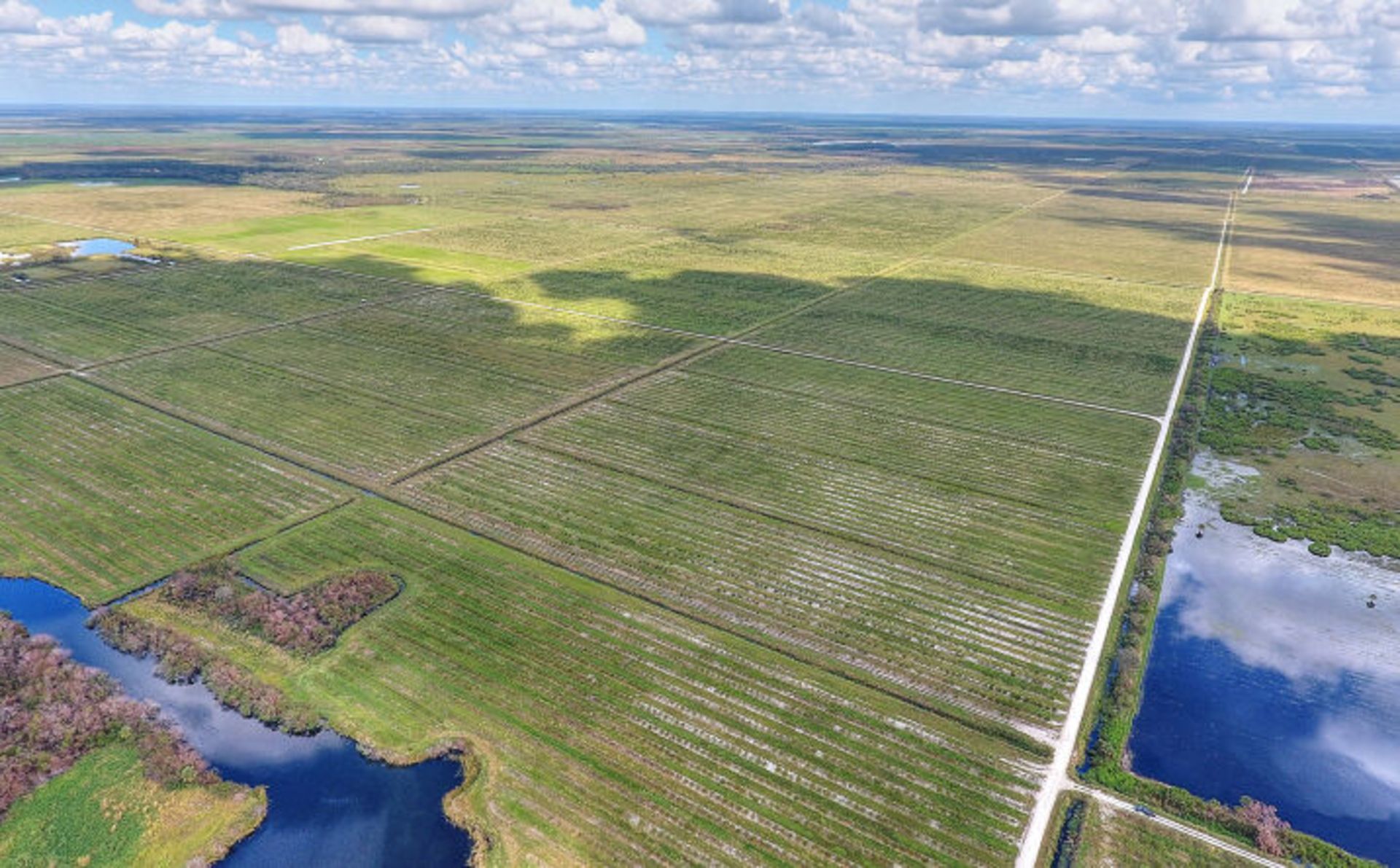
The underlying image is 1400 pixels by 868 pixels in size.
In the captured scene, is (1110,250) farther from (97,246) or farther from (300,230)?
(97,246)

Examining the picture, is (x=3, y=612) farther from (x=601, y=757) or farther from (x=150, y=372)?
(x=150, y=372)

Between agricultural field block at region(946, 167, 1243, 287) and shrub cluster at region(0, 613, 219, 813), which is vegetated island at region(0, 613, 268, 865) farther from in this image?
agricultural field block at region(946, 167, 1243, 287)

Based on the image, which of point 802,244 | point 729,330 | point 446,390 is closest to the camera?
point 446,390

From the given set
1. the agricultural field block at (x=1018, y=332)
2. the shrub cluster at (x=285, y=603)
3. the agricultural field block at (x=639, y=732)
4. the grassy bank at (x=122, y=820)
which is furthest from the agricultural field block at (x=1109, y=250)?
the grassy bank at (x=122, y=820)

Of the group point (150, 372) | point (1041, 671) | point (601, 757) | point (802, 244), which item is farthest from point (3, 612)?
point (802, 244)

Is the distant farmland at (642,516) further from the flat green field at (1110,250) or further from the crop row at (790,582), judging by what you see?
the flat green field at (1110,250)

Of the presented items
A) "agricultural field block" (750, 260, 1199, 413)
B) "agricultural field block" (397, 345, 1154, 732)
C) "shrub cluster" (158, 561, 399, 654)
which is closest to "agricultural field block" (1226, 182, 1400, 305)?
"agricultural field block" (750, 260, 1199, 413)
